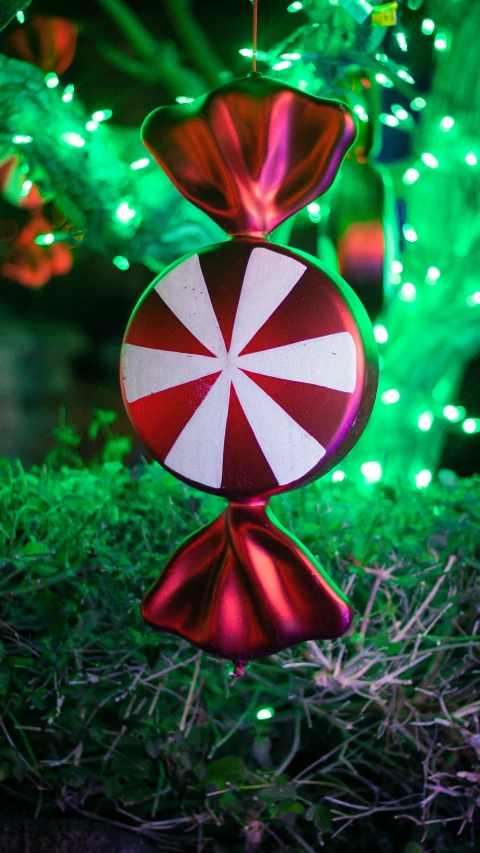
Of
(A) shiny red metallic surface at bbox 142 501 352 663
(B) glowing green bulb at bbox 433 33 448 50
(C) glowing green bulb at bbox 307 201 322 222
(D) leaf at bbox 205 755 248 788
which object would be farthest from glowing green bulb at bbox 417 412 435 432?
(A) shiny red metallic surface at bbox 142 501 352 663

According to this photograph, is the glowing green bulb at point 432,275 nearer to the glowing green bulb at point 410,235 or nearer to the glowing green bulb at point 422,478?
the glowing green bulb at point 410,235

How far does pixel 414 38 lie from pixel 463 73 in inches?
7.8

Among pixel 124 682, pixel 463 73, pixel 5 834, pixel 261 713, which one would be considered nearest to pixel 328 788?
pixel 261 713

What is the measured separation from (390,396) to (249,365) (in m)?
1.29

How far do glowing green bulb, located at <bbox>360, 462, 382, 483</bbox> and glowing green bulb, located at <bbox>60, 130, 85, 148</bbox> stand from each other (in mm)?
1146

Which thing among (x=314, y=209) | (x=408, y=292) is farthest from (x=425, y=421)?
(x=314, y=209)

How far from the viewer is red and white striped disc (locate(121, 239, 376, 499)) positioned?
2.58ft

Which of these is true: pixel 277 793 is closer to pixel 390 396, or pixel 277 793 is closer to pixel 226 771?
pixel 226 771

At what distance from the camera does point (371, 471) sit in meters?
2.01

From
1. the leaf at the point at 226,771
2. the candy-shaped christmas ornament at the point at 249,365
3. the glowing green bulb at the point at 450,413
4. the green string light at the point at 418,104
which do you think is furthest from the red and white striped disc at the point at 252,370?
the green string light at the point at 418,104

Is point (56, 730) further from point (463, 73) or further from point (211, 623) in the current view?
point (463, 73)

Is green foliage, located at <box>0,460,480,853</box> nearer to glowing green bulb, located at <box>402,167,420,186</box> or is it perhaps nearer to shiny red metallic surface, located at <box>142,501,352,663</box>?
shiny red metallic surface, located at <box>142,501,352,663</box>

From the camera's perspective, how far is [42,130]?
1.66 m

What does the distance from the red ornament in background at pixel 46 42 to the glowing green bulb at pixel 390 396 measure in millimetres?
1367
